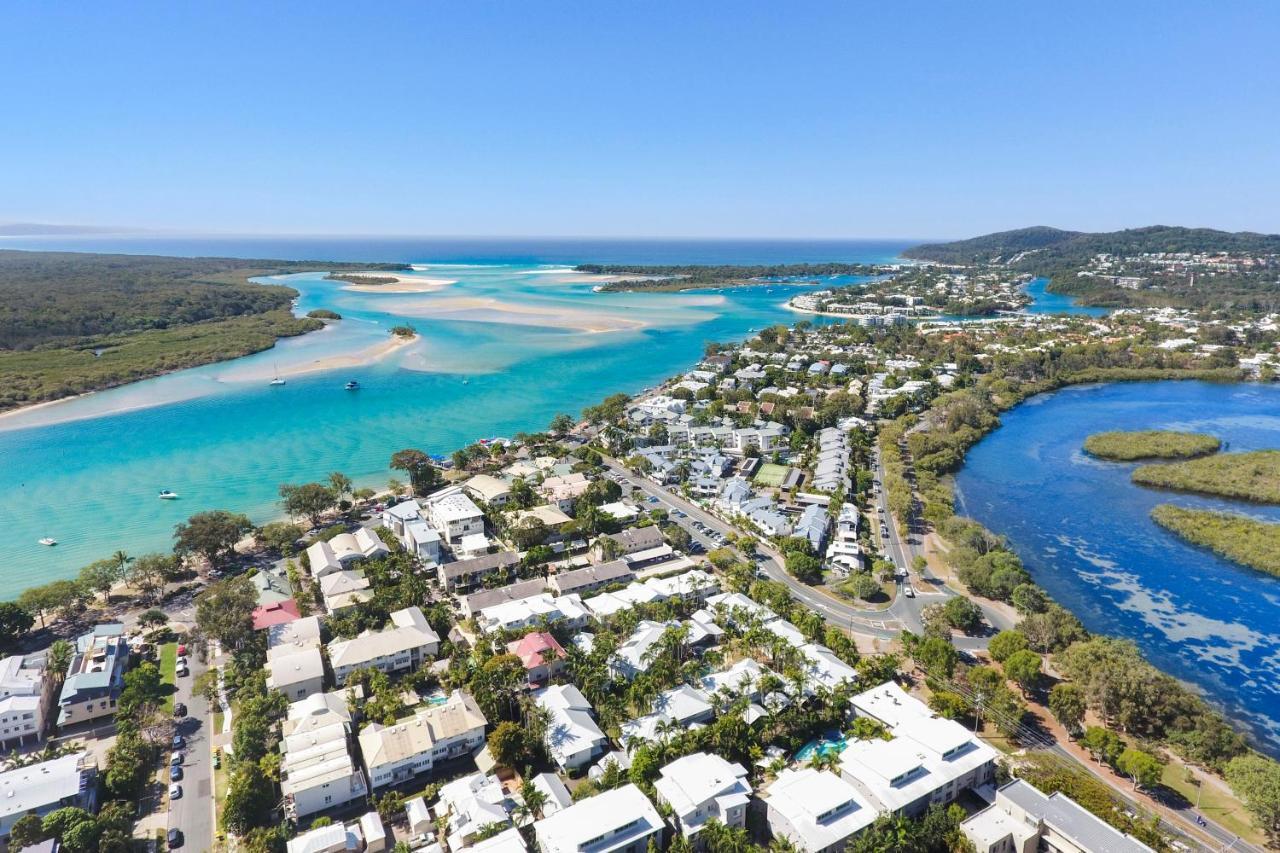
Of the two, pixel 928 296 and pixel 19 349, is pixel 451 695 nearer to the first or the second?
pixel 19 349

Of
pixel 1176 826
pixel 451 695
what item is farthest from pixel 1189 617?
pixel 451 695

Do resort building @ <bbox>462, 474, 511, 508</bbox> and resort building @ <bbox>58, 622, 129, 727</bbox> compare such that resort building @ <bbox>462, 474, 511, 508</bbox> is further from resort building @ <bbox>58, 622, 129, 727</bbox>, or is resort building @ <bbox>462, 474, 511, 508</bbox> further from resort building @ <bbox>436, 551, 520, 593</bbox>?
resort building @ <bbox>58, 622, 129, 727</bbox>

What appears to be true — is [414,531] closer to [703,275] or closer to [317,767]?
[317,767]

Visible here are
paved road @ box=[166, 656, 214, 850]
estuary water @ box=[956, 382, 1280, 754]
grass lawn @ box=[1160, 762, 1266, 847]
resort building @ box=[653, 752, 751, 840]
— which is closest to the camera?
resort building @ box=[653, 752, 751, 840]

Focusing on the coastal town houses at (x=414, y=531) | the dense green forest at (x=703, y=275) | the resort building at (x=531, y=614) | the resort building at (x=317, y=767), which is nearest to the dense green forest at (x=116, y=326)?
the coastal town houses at (x=414, y=531)

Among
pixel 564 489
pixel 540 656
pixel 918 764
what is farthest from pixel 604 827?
pixel 564 489

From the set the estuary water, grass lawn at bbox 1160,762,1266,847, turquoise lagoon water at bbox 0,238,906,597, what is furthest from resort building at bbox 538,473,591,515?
grass lawn at bbox 1160,762,1266,847
